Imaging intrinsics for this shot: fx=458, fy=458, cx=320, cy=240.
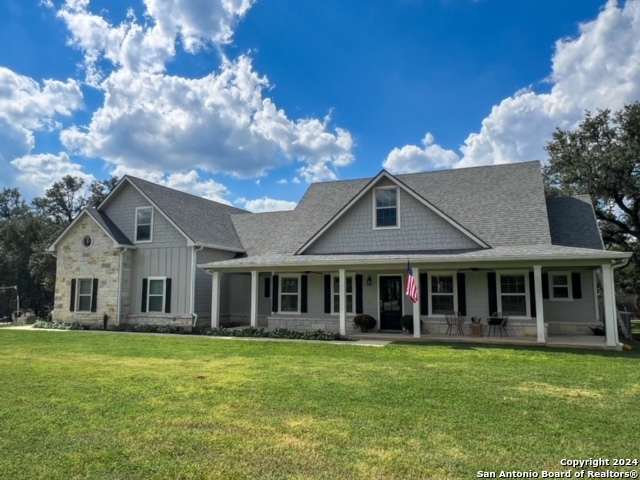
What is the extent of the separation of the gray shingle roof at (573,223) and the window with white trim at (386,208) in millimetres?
5455

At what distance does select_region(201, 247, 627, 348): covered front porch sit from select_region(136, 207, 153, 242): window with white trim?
4.49 meters

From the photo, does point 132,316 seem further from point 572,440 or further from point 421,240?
point 572,440

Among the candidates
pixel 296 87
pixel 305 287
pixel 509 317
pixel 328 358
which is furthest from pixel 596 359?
pixel 296 87

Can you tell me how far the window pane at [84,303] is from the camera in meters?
20.1

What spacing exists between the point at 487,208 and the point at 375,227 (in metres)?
4.19

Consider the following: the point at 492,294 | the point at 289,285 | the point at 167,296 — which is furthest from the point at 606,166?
the point at 167,296

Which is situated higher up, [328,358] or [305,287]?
[305,287]

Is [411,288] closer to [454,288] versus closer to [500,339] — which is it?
[454,288]

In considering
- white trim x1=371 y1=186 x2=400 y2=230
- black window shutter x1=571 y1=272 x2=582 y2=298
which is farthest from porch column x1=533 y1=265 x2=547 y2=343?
white trim x1=371 y1=186 x2=400 y2=230

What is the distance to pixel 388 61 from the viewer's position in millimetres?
15867

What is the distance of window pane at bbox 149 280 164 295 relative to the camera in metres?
19.4

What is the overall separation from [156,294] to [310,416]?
50.1 ft

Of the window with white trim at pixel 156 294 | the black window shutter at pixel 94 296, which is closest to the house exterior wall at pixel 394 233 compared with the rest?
the window with white trim at pixel 156 294

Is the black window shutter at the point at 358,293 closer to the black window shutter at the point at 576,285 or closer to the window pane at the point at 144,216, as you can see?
the black window shutter at the point at 576,285
